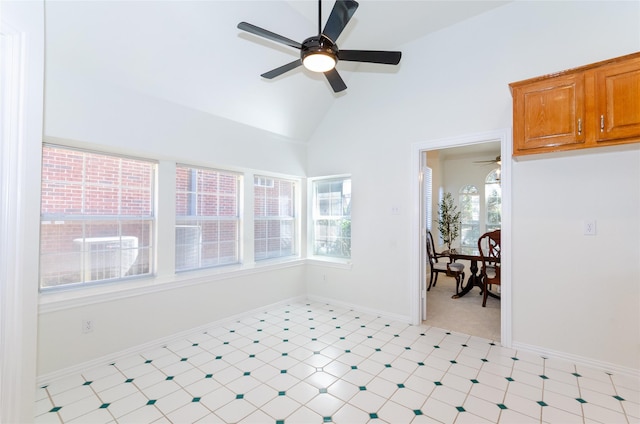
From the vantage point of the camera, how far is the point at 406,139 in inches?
146

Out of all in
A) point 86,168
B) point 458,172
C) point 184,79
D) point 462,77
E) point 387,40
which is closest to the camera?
point 86,168

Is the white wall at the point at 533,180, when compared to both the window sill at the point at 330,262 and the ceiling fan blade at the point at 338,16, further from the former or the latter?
the ceiling fan blade at the point at 338,16

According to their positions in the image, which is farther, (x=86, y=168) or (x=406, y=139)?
(x=406, y=139)

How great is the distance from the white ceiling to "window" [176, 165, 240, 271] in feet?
2.74

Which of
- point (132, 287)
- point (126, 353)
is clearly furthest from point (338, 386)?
point (132, 287)

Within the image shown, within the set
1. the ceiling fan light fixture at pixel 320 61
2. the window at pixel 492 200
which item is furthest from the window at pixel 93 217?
the window at pixel 492 200

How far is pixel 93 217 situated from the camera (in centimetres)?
280

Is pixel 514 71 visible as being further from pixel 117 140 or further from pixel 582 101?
pixel 117 140

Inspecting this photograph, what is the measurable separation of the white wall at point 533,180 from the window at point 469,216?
4676mm

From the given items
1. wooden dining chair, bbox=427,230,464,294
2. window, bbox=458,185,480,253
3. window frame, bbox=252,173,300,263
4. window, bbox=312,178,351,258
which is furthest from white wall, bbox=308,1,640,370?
window, bbox=458,185,480,253

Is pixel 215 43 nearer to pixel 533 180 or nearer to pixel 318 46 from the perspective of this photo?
pixel 318 46

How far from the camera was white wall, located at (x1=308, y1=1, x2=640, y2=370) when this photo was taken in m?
2.51

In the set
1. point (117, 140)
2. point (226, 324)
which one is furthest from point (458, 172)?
point (117, 140)

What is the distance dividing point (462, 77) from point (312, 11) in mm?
1822
